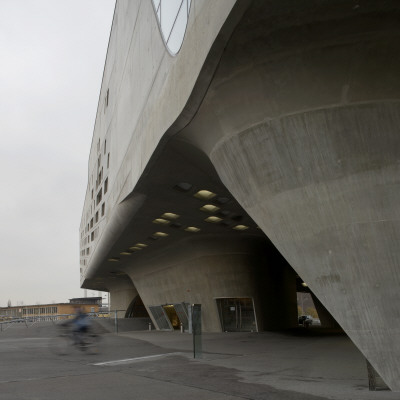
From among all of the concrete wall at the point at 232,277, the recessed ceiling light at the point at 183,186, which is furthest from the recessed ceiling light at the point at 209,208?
the concrete wall at the point at 232,277

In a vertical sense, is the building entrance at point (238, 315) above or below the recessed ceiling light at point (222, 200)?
below

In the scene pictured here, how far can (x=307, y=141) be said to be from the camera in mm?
8938

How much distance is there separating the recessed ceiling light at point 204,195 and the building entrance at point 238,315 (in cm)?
1077

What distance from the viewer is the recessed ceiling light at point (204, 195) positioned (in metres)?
18.3

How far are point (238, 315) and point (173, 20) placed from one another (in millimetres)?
19417

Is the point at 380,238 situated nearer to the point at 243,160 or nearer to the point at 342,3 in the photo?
the point at 243,160

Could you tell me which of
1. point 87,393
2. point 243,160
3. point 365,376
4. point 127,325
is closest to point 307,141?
point 243,160

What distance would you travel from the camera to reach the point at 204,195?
1872 centimetres

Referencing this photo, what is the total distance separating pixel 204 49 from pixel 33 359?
11773 millimetres

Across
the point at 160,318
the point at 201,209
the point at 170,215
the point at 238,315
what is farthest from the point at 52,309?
the point at 201,209

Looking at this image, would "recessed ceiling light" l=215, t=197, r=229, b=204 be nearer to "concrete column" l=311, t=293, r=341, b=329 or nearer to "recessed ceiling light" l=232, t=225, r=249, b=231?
"recessed ceiling light" l=232, t=225, r=249, b=231

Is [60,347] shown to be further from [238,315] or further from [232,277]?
[238,315]

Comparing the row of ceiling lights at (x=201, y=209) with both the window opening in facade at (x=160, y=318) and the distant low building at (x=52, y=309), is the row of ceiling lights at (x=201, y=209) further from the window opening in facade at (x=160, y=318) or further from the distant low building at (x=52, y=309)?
the distant low building at (x=52, y=309)

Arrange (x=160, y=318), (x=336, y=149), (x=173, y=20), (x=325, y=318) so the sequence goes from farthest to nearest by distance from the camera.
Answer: (x=325, y=318) → (x=160, y=318) → (x=173, y=20) → (x=336, y=149)
